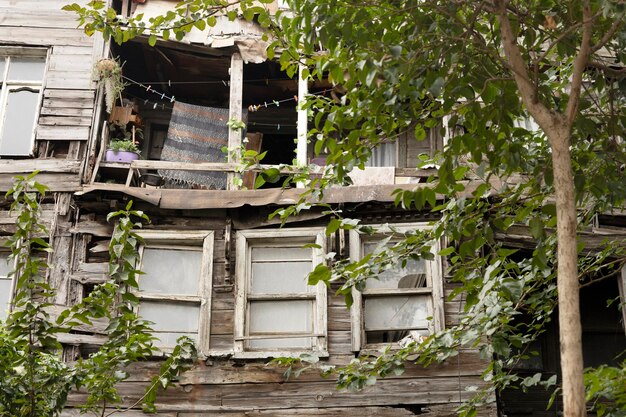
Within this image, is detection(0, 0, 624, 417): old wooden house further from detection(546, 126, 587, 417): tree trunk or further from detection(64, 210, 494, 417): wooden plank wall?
detection(546, 126, 587, 417): tree trunk

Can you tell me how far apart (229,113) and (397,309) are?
13.3ft

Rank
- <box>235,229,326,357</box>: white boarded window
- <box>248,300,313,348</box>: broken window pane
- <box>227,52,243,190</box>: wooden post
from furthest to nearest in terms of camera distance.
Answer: <box>227,52,243,190</box>: wooden post
<box>248,300,313,348</box>: broken window pane
<box>235,229,326,357</box>: white boarded window

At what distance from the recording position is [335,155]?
23.6 ft

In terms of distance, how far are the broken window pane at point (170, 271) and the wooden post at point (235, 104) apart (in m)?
1.19

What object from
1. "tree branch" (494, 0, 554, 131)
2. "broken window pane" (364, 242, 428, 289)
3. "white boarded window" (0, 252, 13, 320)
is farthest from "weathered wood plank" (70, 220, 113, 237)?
"tree branch" (494, 0, 554, 131)

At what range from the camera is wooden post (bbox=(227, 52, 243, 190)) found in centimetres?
1283

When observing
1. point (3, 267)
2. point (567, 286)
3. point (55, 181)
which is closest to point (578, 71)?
point (567, 286)

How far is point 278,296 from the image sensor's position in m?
12.0

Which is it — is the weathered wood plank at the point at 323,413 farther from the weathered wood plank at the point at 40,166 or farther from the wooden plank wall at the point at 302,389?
the weathered wood plank at the point at 40,166

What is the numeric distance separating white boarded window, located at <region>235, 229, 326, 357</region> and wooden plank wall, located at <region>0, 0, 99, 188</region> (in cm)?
266

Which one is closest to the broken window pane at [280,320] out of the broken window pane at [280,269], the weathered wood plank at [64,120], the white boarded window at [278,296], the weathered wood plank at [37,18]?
the white boarded window at [278,296]

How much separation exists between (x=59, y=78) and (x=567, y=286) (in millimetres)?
9483

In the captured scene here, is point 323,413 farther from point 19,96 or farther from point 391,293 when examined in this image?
point 19,96

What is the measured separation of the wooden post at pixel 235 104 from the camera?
12.8 m
